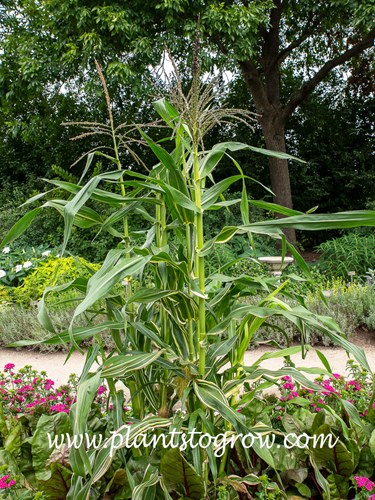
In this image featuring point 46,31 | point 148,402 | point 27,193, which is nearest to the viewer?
point 148,402

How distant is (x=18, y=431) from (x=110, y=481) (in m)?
0.54

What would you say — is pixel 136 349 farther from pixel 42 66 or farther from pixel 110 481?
pixel 42 66

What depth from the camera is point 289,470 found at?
178cm

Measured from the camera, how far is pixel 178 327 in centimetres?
172

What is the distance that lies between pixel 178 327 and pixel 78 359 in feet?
8.61

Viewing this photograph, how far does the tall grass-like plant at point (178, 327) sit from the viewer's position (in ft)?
4.83

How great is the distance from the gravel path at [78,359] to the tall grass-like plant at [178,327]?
180 centimetres

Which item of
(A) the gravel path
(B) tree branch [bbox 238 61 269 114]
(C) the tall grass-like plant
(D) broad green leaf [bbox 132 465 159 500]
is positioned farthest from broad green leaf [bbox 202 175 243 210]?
(B) tree branch [bbox 238 61 269 114]

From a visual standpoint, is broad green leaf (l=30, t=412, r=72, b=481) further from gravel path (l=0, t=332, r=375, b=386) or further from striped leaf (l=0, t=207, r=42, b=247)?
gravel path (l=0, t=332, r=375, b=386)

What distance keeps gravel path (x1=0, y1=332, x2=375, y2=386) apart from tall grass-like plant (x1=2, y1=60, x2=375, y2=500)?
180 cm

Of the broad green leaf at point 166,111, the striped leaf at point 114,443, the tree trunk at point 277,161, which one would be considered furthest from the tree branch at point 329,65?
the striped leaf at point 114,443

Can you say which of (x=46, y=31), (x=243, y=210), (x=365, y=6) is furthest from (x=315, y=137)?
(x=243, y=210)

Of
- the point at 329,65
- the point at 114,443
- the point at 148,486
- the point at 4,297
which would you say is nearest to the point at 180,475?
the point at 148,486

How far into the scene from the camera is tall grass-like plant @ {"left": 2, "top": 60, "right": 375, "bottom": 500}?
1.47 meters
